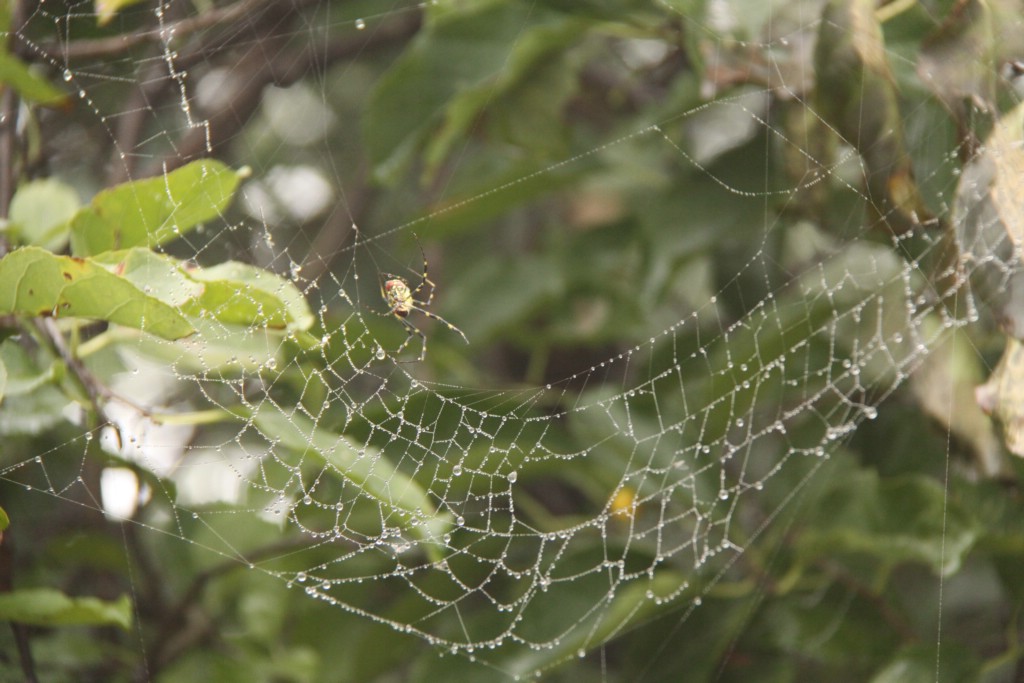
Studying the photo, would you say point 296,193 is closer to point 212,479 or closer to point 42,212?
point 212,479

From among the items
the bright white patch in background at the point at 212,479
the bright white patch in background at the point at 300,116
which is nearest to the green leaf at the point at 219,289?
the bright white patch in background at the point at 212,479

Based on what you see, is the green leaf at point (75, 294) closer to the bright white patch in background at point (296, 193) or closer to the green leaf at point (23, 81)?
the green leaf at point (23, 81)

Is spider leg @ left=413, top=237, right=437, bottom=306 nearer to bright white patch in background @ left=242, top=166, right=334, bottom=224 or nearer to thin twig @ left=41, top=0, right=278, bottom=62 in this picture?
bright white patch in background @ left=242, top=166, right=334, bottom=224

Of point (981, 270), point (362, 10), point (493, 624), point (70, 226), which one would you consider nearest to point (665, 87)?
point (362, 10)

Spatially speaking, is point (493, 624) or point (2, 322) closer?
point (2, 322)

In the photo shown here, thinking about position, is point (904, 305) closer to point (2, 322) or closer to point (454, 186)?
point (454, 186)

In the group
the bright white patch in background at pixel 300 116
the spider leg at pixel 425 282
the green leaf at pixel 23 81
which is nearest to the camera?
the green leaf at pixel 23 81
